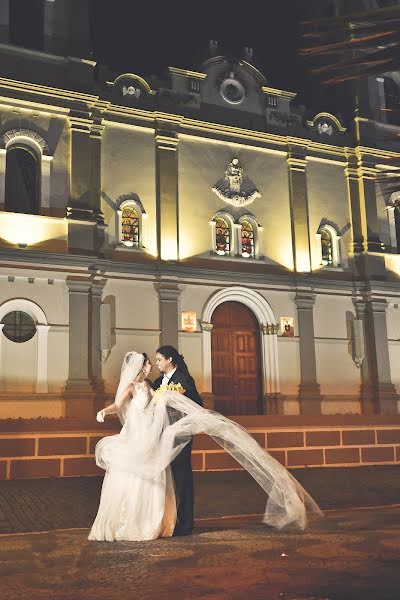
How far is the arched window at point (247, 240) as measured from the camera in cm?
2125

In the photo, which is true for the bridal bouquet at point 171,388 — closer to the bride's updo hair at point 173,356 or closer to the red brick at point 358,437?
the bride's updo hair at point 173,356

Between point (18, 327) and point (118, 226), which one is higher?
point (118, 226)

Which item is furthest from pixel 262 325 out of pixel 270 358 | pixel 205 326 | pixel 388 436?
pixel 388 436

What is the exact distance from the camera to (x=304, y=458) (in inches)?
491

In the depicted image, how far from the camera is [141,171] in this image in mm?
20234

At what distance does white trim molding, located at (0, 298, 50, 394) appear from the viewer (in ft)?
56.5

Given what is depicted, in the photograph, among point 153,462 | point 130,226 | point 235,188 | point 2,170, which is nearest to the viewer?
point 153,462

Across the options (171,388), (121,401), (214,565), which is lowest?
(214,565)

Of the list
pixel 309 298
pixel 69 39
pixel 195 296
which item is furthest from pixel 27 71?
pixel 309 298

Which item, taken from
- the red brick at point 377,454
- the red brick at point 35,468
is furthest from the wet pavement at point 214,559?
the red brick at point 377,454

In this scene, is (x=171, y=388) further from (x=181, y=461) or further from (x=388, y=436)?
(x=388, y=436)

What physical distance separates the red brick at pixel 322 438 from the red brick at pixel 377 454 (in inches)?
24.6

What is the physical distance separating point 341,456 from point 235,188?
439 inches

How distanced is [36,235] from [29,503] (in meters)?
10.4
